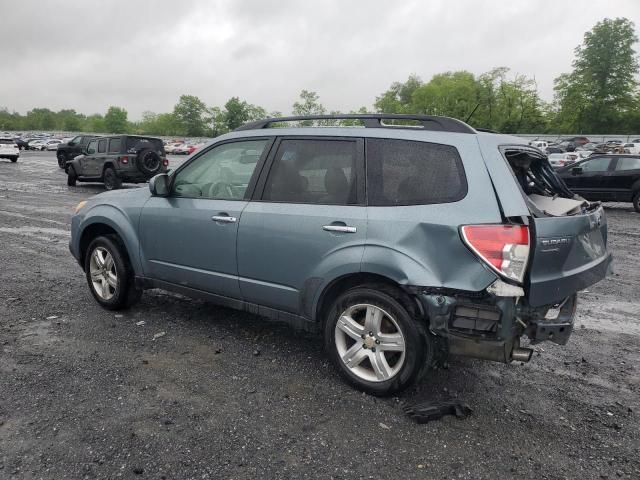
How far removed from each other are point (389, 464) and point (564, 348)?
7.78 ft

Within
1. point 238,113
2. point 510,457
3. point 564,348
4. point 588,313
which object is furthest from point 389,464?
point 238,113

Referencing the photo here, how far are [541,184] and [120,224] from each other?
3748 millimetres

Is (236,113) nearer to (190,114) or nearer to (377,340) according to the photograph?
(190,114)

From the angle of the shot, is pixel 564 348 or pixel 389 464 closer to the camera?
pixel 389 464

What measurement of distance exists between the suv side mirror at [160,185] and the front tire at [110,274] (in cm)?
79

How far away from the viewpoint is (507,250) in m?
2.80

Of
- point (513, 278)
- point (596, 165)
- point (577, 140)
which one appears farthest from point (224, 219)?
point (577, 140)

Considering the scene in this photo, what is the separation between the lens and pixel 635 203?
546 inches

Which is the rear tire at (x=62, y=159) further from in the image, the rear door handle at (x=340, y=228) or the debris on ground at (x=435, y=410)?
the debris on ground at (x=435, y=410)

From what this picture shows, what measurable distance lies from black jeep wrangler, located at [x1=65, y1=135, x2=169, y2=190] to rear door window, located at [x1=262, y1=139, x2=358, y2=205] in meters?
14.2

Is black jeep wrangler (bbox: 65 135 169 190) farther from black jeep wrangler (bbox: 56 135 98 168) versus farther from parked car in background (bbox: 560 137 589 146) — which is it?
parked car in background (bbox: 560 137 589 146)

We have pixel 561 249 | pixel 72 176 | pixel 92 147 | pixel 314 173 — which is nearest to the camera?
pixel 561 249

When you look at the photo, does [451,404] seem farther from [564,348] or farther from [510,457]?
[564,348]

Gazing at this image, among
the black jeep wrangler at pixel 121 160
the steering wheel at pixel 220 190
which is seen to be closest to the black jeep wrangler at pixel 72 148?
the black jeep wrangler at pixel 121 160
